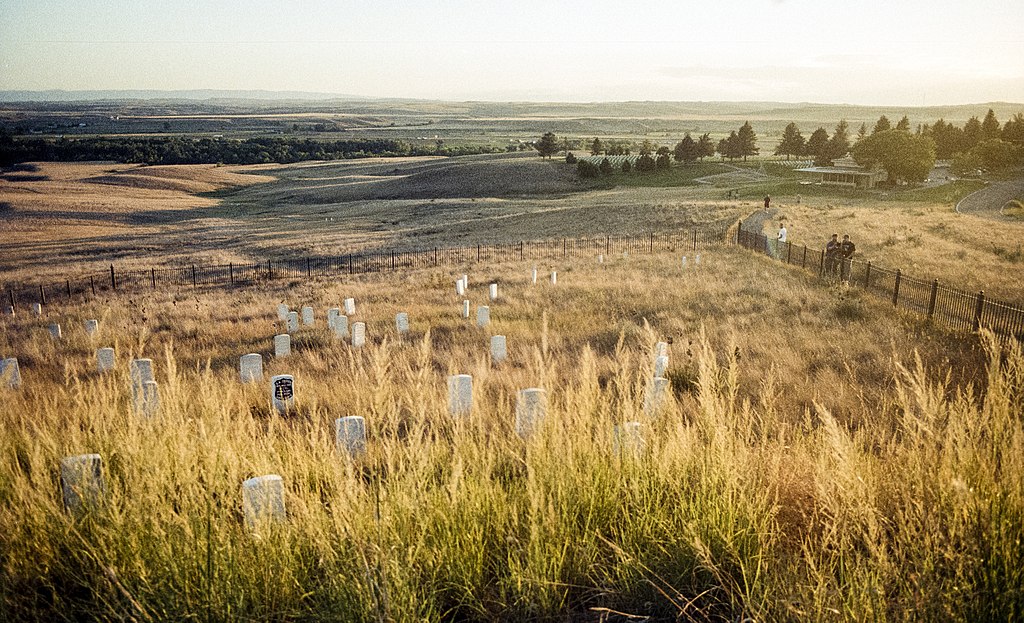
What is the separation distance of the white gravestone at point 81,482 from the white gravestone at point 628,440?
305 centimetres

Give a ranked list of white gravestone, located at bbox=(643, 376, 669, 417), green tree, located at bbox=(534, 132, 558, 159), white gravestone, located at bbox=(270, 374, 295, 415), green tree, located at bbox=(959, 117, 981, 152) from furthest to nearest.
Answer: green tree, located at bbox=(534, 132, 558, 159) → green tree, located at bbox=(959, 117, 981, 152) → white gravestone, located at bbox=(270, 374, 295, 415) → white gravestone, located at bbox=(643, 376, 669, 417)

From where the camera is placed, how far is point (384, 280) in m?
25.8

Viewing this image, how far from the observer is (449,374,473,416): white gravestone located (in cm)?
651

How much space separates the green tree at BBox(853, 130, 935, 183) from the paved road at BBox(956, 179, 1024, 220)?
7.15 metres

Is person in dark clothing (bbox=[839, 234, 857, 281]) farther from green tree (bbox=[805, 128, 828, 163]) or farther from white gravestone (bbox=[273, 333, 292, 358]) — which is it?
green tree (bbox=[805, 128, 828, 163])

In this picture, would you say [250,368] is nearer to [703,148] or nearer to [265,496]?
[265,496]

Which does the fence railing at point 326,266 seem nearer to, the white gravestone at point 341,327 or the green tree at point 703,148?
the white gravestone at point 341,327

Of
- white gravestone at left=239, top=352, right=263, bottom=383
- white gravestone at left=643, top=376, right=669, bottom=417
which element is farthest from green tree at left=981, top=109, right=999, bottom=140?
white gravestone at left=239, top=352, right=263, bottom=383

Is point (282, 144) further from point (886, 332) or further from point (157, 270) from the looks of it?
point (886, 332)

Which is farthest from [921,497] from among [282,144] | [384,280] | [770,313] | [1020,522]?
[282,144]

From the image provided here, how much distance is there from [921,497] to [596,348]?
25.8 ft

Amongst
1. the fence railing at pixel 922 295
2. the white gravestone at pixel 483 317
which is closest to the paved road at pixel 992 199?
the fence railing at pixel 922 295

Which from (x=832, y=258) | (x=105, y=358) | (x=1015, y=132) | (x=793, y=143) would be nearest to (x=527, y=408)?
(x=105, y=358)

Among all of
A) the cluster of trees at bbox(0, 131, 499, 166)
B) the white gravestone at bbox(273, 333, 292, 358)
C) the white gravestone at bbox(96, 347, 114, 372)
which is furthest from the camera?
the cluster of trees at bbox(0, 131, 499, 166)
